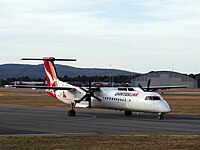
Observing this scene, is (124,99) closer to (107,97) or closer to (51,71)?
(107,97)

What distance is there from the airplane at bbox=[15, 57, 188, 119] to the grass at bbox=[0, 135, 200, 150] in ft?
48.6

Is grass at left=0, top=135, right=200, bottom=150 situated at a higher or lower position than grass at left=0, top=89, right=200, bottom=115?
lower

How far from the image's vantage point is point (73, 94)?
142 ft

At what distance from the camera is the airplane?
37500 millimetres

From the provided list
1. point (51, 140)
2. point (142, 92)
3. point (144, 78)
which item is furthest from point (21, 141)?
point (144, 78)

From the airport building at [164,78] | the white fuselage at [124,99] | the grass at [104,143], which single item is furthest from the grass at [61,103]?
the airport building at [164,78]

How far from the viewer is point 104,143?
789 inches

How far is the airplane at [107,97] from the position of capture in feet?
123

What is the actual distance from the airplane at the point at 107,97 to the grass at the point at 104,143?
14822 millimetres

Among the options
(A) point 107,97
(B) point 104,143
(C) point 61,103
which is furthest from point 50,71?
(B) point 104,143

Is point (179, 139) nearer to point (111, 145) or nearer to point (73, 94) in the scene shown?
point (111, 145)

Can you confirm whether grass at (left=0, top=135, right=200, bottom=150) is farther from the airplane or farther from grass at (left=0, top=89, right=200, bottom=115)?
grass at (left=0, top=89, right=200, bottom=115)

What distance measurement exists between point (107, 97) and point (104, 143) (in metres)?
21.3

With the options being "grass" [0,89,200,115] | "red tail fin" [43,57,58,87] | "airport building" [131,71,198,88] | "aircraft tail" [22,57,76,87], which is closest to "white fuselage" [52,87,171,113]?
"aircraft tail" [22,57,76,87]
